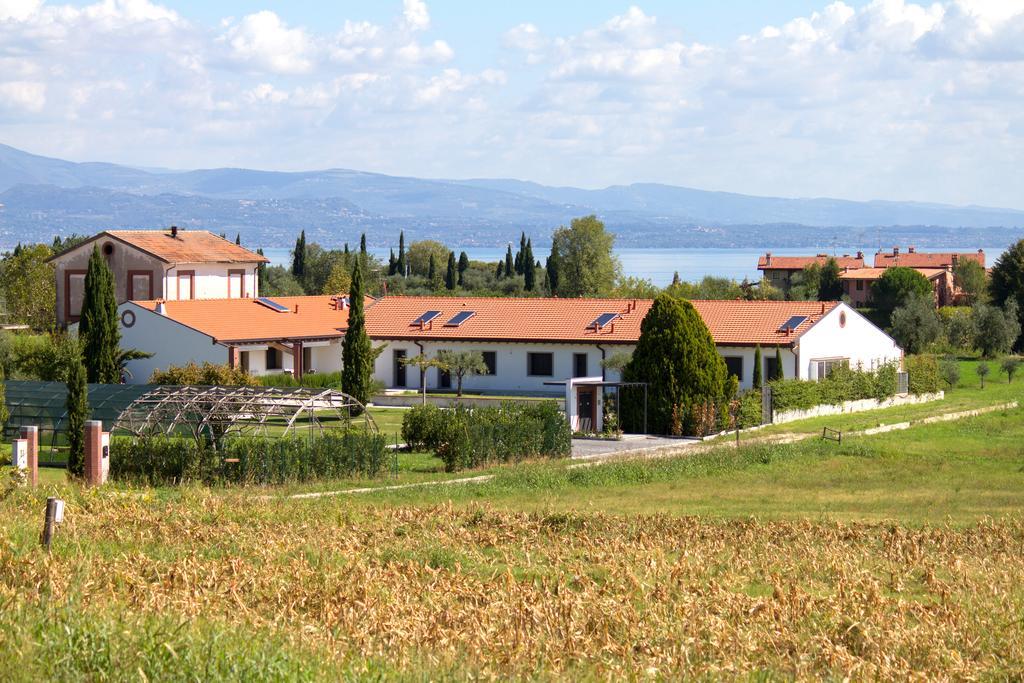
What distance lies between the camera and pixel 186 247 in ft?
219

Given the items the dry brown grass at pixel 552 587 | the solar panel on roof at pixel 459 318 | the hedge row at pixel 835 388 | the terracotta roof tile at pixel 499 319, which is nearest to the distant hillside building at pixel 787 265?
the terracotta roof tile at pixel 499 319

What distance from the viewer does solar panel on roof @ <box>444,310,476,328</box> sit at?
183 ft

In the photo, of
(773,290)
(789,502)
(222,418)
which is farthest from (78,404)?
(773,290)

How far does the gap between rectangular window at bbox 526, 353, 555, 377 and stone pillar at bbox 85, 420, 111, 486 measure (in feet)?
87.0

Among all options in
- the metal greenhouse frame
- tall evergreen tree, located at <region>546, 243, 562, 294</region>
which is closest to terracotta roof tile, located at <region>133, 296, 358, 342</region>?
the metal greenhouse frame

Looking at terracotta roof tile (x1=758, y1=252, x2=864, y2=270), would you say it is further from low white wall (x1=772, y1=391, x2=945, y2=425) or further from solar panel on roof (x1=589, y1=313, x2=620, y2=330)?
solar panel on roof (x1=589, y1=313, x2=620, y2=330)

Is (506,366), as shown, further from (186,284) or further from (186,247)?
(186,247)

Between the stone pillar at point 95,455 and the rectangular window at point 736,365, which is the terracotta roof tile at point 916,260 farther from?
the stone pillar at point 95,455

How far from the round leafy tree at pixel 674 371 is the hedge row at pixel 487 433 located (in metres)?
6.48

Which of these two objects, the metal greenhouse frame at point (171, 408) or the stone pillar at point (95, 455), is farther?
the metal greenhouse frame at point (171, 408)

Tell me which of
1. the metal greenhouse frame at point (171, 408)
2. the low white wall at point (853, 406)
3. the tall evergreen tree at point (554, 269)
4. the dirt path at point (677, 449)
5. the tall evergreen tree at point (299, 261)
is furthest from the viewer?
the tall evergreen tree at point (299, 261)

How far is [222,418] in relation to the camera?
3444 cm

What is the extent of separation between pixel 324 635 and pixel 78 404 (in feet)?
71.5

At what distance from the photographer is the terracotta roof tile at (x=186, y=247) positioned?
64.1m
